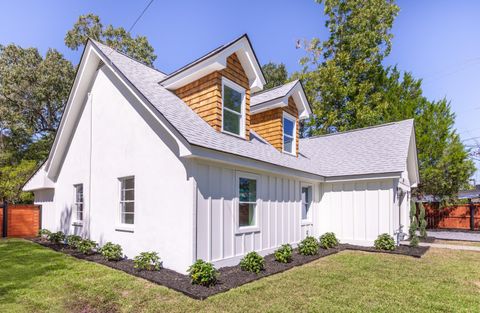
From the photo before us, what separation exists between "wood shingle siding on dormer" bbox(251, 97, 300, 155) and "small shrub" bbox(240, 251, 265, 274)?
479 centimetres

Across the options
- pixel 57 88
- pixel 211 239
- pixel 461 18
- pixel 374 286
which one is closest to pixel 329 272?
pixel 374 286

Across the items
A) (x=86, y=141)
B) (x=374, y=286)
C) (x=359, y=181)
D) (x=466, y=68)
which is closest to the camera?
(x=374, y=286)

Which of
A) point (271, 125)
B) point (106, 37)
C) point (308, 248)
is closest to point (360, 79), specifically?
point (271, 125)

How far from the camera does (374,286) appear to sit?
6.14 metres

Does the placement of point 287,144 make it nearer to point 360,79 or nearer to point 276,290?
point 276,290

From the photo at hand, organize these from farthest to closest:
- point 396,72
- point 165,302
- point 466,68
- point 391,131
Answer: point 396,72, point 466,68, point 391,131, point 165,302

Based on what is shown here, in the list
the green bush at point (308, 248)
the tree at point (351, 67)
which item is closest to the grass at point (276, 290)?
the green bush at point (308, 248)

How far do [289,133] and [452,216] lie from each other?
47.9ft

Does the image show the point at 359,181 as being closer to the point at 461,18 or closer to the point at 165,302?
the point at 461,18

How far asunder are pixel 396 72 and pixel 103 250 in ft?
85.5

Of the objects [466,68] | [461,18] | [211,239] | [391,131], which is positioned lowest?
[211,239]

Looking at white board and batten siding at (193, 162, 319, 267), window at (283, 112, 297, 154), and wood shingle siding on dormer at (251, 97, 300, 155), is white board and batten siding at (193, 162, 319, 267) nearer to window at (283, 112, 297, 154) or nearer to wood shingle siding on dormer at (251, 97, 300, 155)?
wood shingle siding on dormer at (251, 97, 300, 155)

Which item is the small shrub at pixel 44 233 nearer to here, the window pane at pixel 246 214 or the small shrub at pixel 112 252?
the small shrub at pixel 112 252

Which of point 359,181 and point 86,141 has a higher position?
point 86,141
